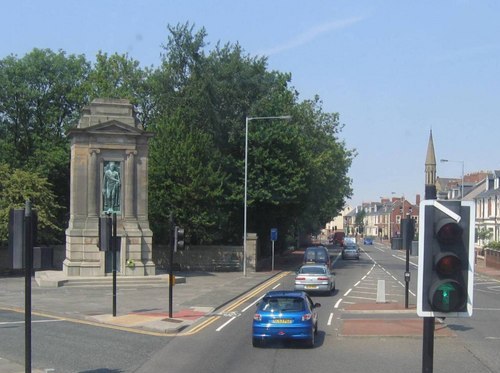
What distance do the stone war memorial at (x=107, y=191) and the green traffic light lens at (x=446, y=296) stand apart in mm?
33650

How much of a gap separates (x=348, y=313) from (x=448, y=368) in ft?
35.4

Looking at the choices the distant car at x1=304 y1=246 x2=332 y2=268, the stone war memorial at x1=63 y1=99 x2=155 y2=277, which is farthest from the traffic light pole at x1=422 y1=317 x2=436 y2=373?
the distant car at x1=304 y1=246 x2=332 y2=268

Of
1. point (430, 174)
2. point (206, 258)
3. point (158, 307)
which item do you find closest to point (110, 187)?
point (158, 307)

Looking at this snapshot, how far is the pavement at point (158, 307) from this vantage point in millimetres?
21766

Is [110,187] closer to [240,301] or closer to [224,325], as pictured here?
[240,301]

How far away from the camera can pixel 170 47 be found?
54.4 meters

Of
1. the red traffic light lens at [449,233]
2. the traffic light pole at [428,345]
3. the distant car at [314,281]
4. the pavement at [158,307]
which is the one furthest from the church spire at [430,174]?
the distant car at [314,281]

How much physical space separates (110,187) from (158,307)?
13.5 meters

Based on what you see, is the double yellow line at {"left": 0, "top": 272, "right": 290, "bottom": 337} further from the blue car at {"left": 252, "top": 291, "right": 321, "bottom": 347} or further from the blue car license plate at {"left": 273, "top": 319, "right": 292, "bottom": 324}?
the blue car license plate at {"left": 273, "top": 319, "right": 292, "bottom": 324}

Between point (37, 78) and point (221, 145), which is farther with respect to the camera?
point (37, 78)

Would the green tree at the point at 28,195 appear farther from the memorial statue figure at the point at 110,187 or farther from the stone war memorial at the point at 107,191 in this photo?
the memorial statue figure at the point at 110,187

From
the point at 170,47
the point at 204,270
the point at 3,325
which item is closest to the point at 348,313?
the point at 3,325

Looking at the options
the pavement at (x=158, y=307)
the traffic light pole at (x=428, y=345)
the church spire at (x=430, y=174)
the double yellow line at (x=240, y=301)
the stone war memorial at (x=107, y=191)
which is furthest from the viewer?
the stone war memorial at (x=107, y=191)

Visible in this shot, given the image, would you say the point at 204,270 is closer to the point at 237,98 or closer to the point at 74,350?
the point at 237,98
